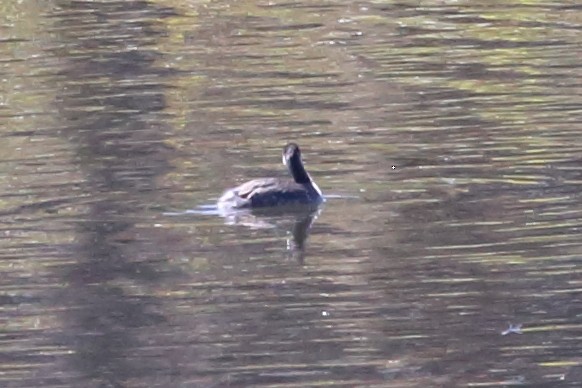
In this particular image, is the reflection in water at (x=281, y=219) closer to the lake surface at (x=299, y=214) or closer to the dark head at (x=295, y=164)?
the lake surface at (x=299, y=214)

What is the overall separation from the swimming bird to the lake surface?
0.15 metres

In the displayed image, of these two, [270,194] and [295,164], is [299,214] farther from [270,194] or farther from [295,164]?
[295,164]

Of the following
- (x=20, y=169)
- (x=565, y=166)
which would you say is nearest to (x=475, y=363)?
(x=565, y=166)

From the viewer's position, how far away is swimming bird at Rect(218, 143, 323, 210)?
49.5 ft

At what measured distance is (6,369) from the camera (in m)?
11.2

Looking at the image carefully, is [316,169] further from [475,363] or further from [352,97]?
[475,363]

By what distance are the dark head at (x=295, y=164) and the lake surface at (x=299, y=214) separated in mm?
270

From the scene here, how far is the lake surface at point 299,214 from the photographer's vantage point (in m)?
11.4

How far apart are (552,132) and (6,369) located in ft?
24.3

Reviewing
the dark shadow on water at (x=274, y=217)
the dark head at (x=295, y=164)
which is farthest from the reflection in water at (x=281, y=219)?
the dark head at (x=295, y=164)

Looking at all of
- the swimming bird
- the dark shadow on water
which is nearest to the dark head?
the swimming bird

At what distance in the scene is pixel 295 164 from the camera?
Result: 1550cm

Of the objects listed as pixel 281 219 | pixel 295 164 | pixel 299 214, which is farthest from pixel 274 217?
pixel 295 164

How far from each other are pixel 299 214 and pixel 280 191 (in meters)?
0.26
